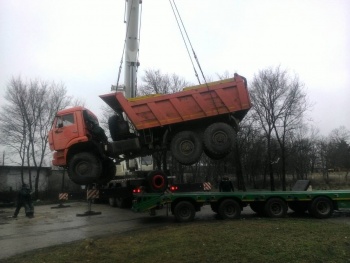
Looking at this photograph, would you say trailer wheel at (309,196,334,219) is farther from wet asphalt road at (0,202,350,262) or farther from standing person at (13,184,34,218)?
standing person at (13,184,34,218)

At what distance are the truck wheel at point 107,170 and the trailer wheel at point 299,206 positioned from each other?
22.4 ft

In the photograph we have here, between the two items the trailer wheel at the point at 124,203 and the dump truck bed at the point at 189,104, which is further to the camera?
the trailer wheel at the point at 124,203

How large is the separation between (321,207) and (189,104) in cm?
672

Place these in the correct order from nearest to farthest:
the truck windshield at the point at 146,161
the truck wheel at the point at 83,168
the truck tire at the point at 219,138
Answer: the truck tire at the point at 219,138 → the truck wheel at the point at 83,168 → the truck windshield at the point at 146,161

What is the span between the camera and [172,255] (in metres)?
7.27

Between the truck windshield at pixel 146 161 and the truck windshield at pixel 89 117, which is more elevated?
the truck windshield at pixel 89 117

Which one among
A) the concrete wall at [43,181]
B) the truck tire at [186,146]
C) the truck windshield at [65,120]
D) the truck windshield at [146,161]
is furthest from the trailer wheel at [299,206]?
the concrete wall at [43,181]

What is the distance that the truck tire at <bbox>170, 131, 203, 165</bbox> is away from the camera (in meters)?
10.7

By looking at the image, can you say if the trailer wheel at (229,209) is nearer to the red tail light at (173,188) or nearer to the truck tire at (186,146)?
the red tail light at (173,188)

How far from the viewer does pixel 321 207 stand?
13492 millimetres

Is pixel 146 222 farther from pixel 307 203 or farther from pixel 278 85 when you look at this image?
pixel 278 85

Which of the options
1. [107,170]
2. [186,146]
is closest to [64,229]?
[107,170]

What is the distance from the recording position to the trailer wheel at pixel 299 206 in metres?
13.8

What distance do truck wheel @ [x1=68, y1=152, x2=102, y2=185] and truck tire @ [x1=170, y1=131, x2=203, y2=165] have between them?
97.1 inches
